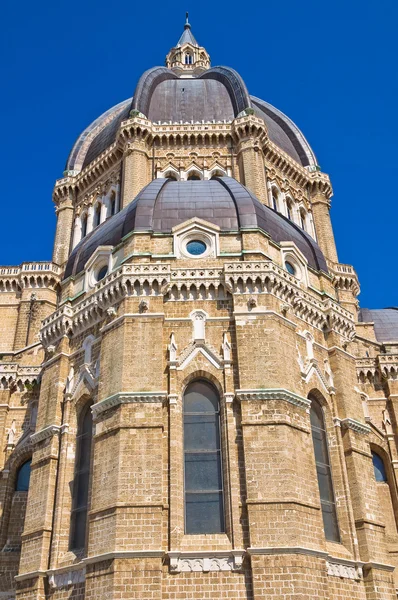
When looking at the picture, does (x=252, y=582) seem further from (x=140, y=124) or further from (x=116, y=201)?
(x=140, y=124)

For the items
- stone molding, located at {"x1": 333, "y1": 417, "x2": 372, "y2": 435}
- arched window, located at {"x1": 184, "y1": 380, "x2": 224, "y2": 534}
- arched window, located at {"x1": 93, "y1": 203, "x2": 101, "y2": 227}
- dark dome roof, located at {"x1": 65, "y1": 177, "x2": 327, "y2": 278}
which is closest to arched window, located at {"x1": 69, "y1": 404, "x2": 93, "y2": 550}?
arched window, located at {"x1": 184, "y1": 380, "x2": 224, "y2": 534}

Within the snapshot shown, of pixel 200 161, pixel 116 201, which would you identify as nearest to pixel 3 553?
pixel 116 201

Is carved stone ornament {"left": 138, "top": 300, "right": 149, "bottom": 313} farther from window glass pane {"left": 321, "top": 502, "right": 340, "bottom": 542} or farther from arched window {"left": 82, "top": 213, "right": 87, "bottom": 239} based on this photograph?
arched window {"left": 82, "top": 213, "right": 87, "bottom": 239}

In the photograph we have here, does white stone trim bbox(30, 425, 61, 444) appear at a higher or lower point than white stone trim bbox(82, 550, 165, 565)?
higher

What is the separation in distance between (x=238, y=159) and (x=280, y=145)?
643 centimetres

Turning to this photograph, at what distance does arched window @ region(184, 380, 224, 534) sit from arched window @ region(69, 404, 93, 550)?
3930 millimetres

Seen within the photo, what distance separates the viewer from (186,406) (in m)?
21.9

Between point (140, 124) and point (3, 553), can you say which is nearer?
point (3, 553)

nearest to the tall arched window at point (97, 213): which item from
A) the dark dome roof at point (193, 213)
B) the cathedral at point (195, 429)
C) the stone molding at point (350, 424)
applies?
the cathedral at point (195, 429)

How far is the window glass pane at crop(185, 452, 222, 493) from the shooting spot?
808 inches

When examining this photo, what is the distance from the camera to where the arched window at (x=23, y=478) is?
97.7 feet

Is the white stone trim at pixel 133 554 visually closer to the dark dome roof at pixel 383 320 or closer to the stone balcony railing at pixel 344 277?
the dark dome roof at pixel 383 320

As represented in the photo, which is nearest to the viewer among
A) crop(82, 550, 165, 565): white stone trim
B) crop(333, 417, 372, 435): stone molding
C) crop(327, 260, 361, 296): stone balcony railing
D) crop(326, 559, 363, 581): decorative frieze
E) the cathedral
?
crop(82, 550, 165, 565): white stone trim

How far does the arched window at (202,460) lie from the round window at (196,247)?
5.43m
